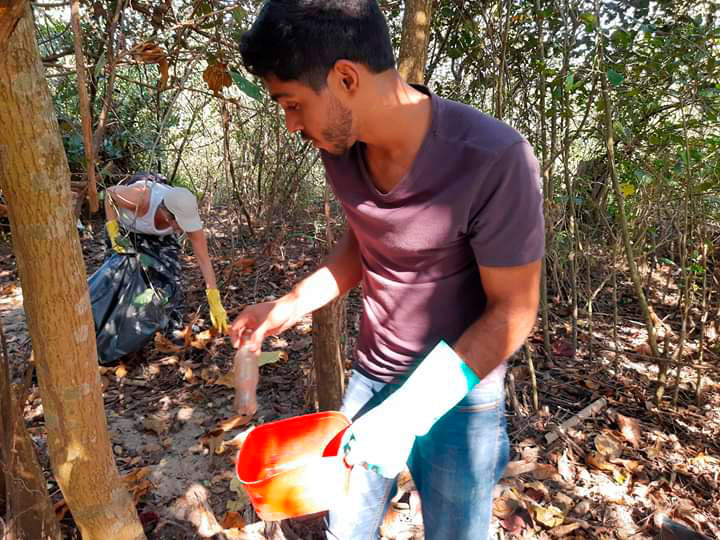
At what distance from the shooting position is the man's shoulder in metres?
1.03

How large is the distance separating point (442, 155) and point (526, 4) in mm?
2022

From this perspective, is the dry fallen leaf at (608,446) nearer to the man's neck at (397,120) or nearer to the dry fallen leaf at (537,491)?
the dry fallen leaf at (537,491)

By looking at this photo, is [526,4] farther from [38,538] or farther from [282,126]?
[38,538]

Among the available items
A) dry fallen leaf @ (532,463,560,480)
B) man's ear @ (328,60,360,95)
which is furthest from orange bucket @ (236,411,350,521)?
dry fallen leaf @ (532,463,560,480)

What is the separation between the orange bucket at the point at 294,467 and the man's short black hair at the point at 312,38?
0.82m

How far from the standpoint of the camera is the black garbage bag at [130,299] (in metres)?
2.96

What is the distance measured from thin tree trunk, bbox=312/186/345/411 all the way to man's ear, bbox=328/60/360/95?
3.22 ft

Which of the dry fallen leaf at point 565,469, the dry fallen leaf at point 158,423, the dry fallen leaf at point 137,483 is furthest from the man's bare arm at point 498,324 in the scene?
the dry fallen leaf at point 158,423

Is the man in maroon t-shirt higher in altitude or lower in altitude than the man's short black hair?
lower

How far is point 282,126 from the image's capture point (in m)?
3.26

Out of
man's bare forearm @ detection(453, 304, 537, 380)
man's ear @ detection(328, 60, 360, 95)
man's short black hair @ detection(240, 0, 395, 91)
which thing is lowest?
man's bare forearm @ detection(453, 304, 537, 380)

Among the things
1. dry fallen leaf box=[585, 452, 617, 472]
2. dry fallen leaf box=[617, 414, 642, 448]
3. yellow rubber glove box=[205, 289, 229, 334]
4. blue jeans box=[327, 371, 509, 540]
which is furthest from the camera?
yellow rubber glove box=[205, 289, 229, 334]

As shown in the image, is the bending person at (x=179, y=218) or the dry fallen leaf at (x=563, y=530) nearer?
the dry fallen leaf at (x=563, y=530)

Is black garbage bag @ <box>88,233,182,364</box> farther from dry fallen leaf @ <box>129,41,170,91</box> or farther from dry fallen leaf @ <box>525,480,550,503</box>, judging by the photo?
dry fallen leaf @ <box>525,480,550,503</box>
